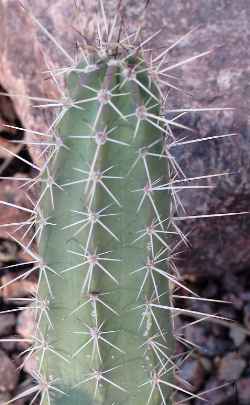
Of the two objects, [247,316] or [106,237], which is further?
[247,316]

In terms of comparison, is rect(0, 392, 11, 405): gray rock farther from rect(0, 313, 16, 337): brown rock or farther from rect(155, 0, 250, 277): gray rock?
rect(155, 0, 250, 277): gray rock

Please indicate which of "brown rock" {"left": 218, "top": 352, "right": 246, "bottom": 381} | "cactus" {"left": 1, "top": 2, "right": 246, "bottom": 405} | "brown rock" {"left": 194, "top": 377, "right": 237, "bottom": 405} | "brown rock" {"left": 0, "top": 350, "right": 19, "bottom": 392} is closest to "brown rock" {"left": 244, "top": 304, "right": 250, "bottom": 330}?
"brown rock" {"left": 218, "top": 352, "right": 246, "bottom": 381}

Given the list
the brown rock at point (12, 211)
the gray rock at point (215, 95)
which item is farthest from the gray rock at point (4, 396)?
the gray rock at point (215, 95)

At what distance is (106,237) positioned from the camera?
1358 mm

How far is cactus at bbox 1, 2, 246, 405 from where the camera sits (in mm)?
1311

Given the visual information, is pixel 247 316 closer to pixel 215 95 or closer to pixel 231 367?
pixel 231 367

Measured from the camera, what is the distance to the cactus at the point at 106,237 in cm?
131

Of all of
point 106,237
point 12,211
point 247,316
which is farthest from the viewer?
point 12,211

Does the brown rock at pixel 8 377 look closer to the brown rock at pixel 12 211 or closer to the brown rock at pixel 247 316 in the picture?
the brown rock at pixel 12 211

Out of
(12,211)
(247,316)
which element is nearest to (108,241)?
(247,316)

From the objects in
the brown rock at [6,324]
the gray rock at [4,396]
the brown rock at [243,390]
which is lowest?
the brown rock at [243,390]

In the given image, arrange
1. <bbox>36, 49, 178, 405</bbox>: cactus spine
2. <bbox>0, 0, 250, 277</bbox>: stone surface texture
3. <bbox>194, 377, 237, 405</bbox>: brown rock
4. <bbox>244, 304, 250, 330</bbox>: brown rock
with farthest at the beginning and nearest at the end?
<bbox>244, 304, 250, 330</bbox>: brown rock, <bbox>194, 377, 237, 405</bbox>: brown rock, <bbox>0, 0, 250, 277</bbox>: stone surface texture, <bbox>36, 49, 178, 405</bbox>: cactus spine

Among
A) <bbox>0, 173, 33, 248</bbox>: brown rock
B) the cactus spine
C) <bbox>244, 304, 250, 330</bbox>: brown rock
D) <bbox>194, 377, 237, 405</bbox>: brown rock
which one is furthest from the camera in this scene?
<bbox>0, 173, 33, 248</bbox>: brown rock

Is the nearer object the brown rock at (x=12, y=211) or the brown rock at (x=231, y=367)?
the brown rock at (x=231, y=367)
